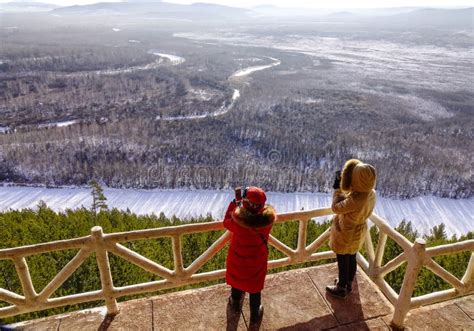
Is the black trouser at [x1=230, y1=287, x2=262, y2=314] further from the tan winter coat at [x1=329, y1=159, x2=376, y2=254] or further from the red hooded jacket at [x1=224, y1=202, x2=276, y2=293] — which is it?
the tan winter coat at [x1=329, y1=159, x2=376, y2=254]

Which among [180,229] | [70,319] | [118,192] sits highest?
[180,229]

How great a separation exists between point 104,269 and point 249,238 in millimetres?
2134

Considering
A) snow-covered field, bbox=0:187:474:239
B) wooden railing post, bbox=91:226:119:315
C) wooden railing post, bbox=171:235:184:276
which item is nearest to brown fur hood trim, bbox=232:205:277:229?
wooden railing post, bbox=171:235:184:276

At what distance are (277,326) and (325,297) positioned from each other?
0.96 meters

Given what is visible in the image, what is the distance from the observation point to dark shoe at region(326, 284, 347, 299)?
18.0 ft

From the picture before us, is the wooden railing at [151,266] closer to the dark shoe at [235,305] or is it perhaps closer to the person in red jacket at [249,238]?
the dark shoe at [235,305]

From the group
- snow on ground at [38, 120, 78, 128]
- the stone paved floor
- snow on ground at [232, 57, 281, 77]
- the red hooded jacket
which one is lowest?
snow on ground at [38, 120, 78, 128]

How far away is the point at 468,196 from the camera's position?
31.2 m

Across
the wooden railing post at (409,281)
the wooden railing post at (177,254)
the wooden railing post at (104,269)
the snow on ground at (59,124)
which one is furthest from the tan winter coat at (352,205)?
the snow on ground at (59,124)

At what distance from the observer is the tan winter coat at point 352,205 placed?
4414mm

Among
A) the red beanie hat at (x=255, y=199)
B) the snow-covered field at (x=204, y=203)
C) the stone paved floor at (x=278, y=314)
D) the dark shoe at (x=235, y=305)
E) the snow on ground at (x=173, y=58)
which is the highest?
the red beanie hat at (x=255, y=199)

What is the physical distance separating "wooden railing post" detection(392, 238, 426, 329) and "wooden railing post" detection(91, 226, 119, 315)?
3968 millimetres

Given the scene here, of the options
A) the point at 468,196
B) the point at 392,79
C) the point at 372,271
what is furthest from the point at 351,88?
the point at 372,271

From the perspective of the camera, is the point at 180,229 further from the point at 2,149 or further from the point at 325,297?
the point at 2,149
